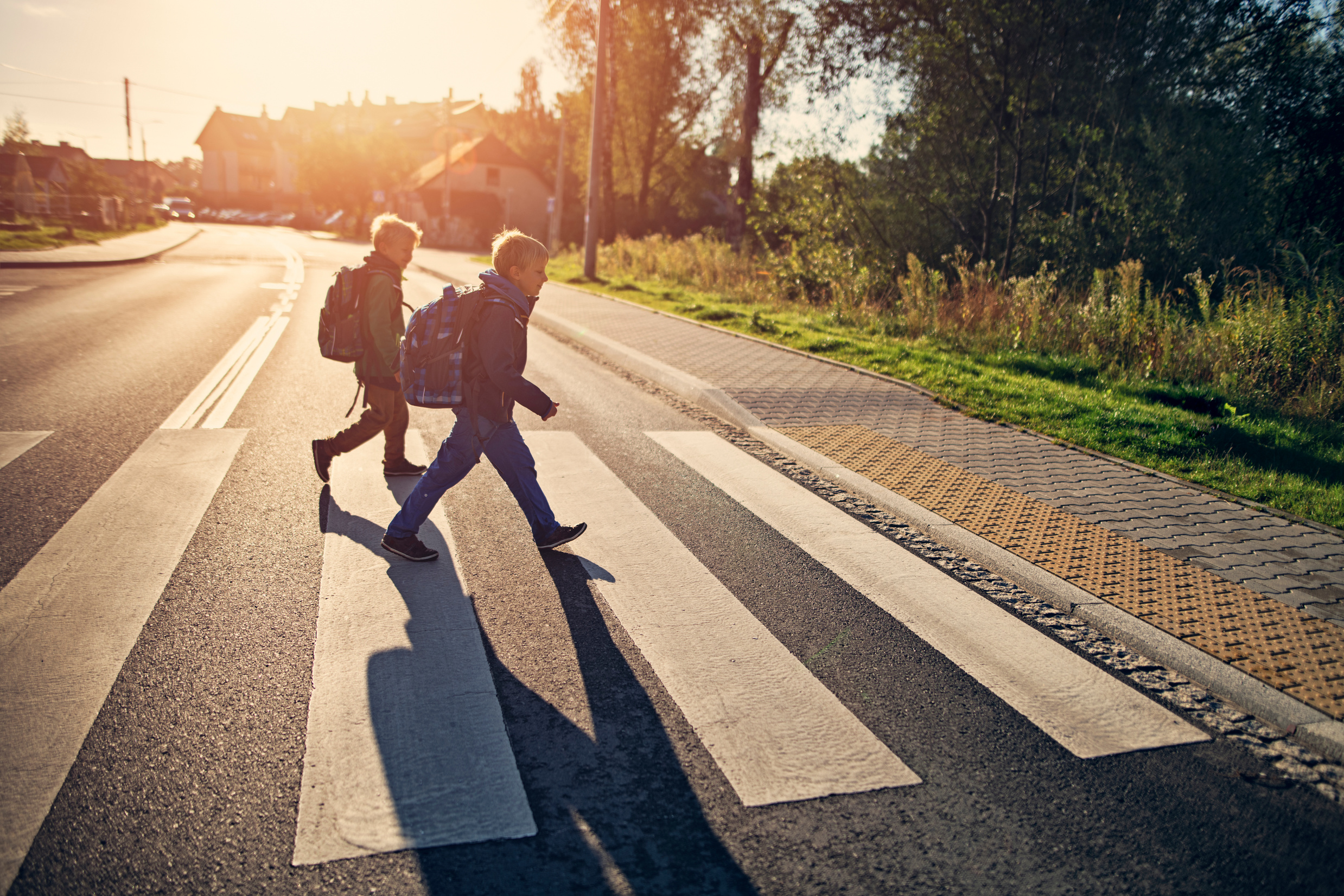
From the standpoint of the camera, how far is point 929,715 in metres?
2.90

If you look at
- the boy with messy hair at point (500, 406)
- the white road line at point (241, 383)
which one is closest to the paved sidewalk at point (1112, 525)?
the boy with messy hair at point (500, 406)

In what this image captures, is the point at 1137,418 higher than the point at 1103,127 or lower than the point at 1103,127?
lower

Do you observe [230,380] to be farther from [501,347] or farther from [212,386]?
[501,347]

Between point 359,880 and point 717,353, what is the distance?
9.11m

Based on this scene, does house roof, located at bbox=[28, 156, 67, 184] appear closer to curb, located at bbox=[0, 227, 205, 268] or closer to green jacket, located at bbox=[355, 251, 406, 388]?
curb, located at bbox=[0, 227, 205, 268]

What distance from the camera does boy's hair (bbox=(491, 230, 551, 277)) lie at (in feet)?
12.3

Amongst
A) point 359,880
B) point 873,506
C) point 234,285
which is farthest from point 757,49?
point 359,880

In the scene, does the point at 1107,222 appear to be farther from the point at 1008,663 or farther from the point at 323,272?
the point at 323,272

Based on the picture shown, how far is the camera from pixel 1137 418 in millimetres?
7273

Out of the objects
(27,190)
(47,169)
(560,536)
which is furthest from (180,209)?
(560,536)

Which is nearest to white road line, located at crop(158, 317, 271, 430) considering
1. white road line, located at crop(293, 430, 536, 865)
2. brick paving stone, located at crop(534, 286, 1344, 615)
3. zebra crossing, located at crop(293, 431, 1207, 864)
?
zebra crossing, located at crop(293, 431, 1207, 864)

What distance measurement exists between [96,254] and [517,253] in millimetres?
24420

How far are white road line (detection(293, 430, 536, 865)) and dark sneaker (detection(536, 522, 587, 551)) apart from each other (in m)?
0.50

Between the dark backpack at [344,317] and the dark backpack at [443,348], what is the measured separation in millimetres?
1187
